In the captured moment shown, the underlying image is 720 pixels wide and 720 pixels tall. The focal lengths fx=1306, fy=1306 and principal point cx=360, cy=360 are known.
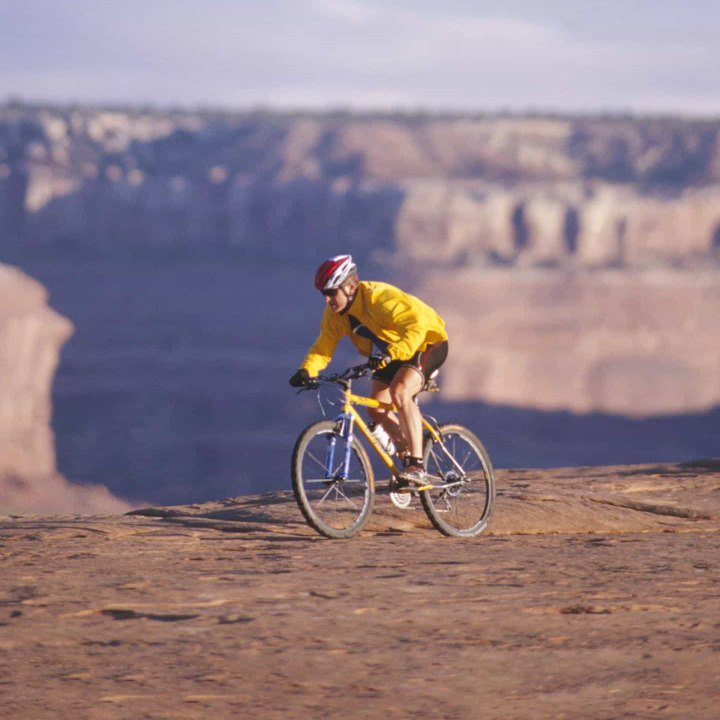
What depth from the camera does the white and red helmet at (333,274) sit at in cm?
580

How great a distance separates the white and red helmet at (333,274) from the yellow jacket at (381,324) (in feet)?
0.36

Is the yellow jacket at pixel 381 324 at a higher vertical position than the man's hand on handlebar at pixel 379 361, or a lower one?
higher

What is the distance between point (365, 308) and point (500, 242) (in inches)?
2448

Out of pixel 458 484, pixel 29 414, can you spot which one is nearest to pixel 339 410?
pixel 458 484

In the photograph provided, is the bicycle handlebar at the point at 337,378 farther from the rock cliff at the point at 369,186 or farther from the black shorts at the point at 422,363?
the rock cliff at the point at 369,186

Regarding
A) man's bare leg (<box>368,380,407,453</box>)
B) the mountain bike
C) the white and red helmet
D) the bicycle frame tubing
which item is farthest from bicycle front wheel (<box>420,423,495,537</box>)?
the white and red helmet

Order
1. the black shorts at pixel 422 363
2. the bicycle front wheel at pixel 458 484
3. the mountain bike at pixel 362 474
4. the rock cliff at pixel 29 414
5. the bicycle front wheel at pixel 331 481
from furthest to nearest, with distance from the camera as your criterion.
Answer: the rock cliff at pixel 29 414 < the bicycle front wheel at pixel 458 484 < the black shorts at pixel 422 363 < the mountain bike at pixel 362 474 < the bicycle front wheel at pixel 331 481

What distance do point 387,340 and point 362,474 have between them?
2.06 ft

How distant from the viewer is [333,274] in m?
5.81

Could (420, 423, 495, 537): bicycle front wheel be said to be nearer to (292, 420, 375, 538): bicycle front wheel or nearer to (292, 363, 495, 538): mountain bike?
(292, 363, 495, 538): mountain bike

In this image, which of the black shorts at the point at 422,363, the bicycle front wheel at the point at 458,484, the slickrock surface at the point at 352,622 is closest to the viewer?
the slickrock surface at the point at 352,622

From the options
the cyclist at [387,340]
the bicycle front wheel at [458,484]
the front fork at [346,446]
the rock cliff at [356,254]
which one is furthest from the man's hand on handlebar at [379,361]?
the rock cliff at [356,254]

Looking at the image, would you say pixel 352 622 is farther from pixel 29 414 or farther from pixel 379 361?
pixel 29 414

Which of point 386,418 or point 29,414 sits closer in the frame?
point 386,418
